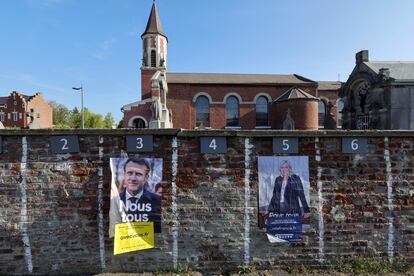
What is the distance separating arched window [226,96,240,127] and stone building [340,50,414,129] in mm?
14376

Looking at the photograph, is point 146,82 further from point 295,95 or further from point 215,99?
point 295,95

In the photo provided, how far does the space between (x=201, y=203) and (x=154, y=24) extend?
3458 cm

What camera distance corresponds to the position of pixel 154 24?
34188 millimetres

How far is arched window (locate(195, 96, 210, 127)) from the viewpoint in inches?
1299

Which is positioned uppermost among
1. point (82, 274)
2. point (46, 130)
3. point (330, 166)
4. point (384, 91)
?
point (384, 91)

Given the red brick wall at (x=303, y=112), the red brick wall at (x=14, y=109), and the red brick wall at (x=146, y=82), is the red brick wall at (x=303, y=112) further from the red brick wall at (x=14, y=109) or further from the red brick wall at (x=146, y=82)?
the red brick wall at (x=14, y=109)

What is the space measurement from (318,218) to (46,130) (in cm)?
436

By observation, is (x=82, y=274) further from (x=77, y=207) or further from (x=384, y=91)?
(x=384, y=91)

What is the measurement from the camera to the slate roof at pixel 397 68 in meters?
17.7

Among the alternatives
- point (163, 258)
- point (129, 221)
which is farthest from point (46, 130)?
point (163, 258)

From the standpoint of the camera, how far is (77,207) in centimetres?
394

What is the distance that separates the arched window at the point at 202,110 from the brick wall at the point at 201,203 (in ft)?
94.8

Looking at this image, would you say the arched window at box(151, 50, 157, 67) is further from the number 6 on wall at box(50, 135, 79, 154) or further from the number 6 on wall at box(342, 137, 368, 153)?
the number 6 on wall at box(342, 137, 368, 153)

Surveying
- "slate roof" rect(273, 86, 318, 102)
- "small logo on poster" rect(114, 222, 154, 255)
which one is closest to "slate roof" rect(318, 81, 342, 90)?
"slate roof" rect(273, 86, 318, 102)
